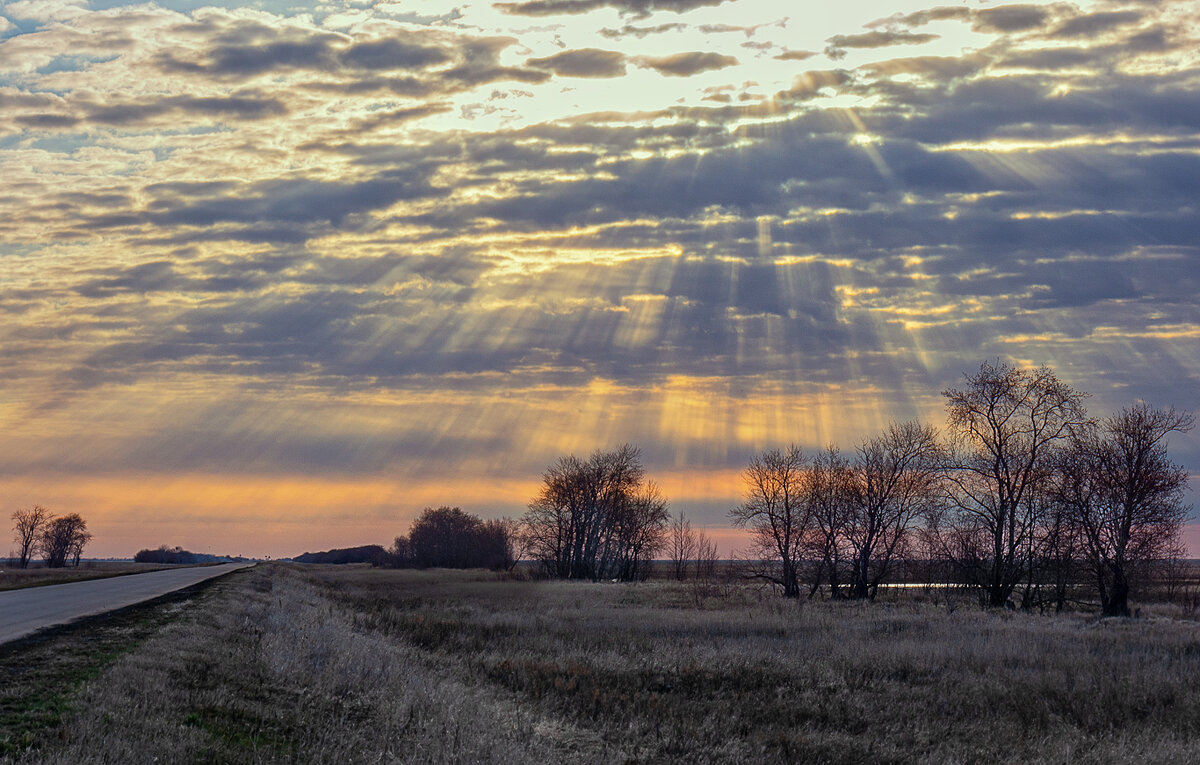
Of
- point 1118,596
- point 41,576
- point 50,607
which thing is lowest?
point 41,576

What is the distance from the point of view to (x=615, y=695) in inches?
751

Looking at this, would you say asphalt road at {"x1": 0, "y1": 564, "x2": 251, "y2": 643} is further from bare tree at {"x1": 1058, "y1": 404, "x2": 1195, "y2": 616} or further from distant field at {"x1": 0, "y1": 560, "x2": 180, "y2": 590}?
bare tree at {"x1": 1058, "y1": 404, "x2": 1195, "y2": 616}

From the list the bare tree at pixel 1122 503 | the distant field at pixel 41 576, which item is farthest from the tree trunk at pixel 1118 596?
the distant field at pixel 41 576

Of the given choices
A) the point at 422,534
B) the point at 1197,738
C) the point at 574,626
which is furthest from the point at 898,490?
the point at 422,534

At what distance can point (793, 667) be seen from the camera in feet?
74.2

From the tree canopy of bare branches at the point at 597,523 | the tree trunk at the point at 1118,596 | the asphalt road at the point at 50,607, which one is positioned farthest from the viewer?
the tree canopy of bare branches at the point at 597,523

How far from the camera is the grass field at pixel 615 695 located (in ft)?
38.2

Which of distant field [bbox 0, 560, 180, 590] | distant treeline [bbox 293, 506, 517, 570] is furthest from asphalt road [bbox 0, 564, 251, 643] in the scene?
distant treeline [bbox 293, 506, 517, 570]

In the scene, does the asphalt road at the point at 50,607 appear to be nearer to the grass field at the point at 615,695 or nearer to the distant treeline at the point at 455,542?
the grass field at the point at 615,695

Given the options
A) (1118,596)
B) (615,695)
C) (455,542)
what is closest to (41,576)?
(615,695)

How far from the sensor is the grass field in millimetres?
11656

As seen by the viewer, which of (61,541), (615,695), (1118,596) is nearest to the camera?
(615,695)

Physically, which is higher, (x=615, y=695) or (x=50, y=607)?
(x=50, y=607)

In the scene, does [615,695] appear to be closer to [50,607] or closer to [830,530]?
[50,607]
